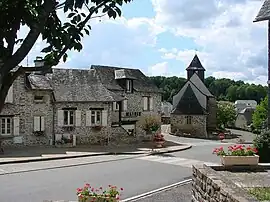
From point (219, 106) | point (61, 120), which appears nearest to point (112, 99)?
point (61, 120)

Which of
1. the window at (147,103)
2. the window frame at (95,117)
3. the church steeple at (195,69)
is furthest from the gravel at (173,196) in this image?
the church steeple at (195,69)

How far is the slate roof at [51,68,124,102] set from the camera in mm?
34375

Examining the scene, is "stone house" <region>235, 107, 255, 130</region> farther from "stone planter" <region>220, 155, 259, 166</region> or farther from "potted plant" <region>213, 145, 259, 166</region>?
"stone planter" <region>220, 155, 259, 166</region>

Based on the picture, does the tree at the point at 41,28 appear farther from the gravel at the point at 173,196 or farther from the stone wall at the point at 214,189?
the gravel at the point at 173,196

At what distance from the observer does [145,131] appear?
137 feet

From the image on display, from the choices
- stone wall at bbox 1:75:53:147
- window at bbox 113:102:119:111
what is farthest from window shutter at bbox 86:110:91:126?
window at bbox 113:102:119:111

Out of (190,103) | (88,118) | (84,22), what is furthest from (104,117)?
(84,22)

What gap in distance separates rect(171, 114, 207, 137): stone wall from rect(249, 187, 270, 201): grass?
44.6m

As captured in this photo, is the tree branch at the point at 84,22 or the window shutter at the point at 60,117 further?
the window shutter at the point at 60,117

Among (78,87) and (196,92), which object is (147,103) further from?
(196,92)

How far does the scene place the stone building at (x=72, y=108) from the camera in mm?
31156

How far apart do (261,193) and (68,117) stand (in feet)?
88.6

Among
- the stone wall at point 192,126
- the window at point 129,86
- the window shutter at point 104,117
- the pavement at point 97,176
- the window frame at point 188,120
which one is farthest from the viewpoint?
the window frame at point 188,120

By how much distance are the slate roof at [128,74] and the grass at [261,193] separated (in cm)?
3178
